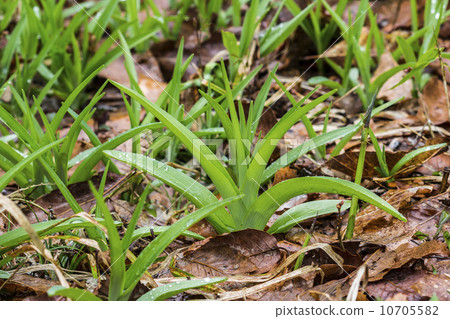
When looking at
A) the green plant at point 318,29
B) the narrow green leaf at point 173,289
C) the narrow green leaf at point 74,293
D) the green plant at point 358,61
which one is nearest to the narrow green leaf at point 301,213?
the narrow green leaf at point 173,289

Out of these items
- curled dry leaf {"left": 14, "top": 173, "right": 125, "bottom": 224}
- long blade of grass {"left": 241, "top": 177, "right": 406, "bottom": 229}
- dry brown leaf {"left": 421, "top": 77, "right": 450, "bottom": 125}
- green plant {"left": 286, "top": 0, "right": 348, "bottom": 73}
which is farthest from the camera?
green plant {"left": 286, "top": 0, "right": 348, "bottom": 73}

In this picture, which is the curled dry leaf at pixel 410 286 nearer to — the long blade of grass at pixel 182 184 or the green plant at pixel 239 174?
the green plant at pixel 239 174

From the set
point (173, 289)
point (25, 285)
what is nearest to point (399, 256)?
point (173, 289)

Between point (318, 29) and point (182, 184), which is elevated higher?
point (318, 29)

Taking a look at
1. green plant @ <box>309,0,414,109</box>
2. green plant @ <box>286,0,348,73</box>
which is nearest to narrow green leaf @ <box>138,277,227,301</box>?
green plant @ <box>309,0,414,109</box>

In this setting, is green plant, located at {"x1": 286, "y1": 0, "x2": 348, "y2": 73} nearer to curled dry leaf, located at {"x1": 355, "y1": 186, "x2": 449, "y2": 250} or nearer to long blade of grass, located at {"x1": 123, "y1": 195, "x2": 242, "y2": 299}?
curled dry leaf, located at {"x1": 355, "y1": 186, "x2": 449, "y2": 250}

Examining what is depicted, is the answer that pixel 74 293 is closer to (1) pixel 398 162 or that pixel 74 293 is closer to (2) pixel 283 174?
(2) pixel 283 174
